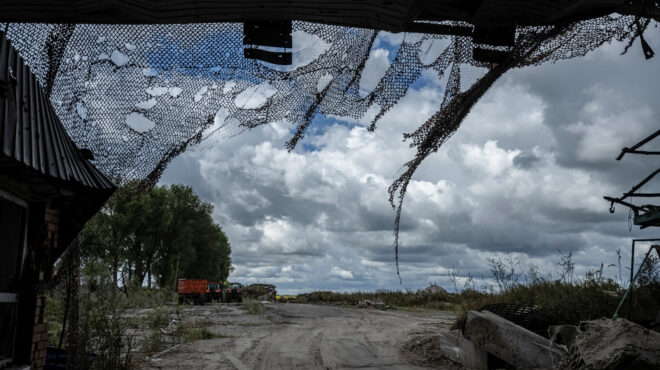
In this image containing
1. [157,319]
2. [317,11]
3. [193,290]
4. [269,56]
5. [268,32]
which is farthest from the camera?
[193,290]

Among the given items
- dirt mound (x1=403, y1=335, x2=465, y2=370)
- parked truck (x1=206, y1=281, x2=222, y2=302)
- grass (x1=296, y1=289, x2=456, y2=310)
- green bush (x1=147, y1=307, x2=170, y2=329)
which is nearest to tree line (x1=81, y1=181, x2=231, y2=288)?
parked truck (x1=206, y1=281, x2=222, y2=302)

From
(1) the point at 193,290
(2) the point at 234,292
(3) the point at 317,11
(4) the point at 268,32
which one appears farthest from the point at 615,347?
(2) the point at 234,292

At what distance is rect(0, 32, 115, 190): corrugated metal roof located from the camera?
12.4 ft

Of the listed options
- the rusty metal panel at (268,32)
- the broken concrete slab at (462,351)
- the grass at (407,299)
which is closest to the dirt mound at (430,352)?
the broken concrete slab at (462,351)

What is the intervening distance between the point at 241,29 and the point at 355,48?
920 millimetres

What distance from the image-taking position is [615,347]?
442cm

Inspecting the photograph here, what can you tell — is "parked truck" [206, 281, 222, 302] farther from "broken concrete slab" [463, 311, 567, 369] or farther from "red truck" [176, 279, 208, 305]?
"broken concrete slab" [463, 311, 567, 369]

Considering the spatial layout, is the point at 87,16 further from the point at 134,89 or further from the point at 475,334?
the point at 475,334

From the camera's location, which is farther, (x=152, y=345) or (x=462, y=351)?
(x=152, y=345)

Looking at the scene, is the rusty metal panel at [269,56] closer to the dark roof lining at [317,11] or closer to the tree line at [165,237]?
the dark roof lining at [317,11]

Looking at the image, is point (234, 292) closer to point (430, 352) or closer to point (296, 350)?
point (296, 350)

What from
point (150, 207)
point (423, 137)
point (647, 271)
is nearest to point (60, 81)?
point (423, 137)

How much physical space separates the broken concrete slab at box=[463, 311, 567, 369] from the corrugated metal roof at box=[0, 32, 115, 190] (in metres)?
5.15

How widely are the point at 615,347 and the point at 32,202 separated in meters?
5.77
